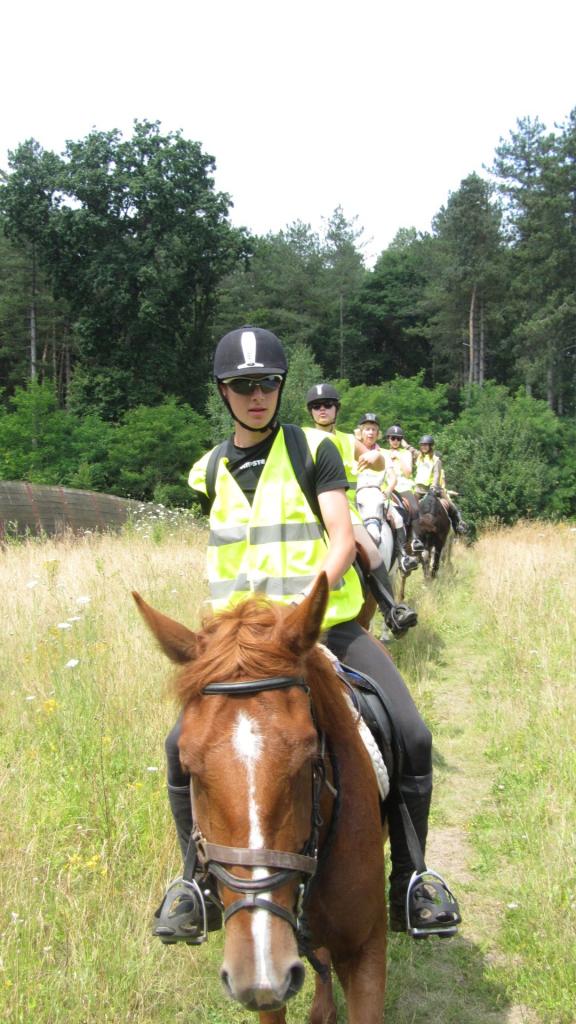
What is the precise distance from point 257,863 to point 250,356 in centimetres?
189

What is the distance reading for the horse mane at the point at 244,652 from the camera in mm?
2041

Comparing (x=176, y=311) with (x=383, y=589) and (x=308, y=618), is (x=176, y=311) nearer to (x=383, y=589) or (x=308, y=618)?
(x=383, y=589)

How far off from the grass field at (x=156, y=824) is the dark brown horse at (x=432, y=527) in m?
5.62

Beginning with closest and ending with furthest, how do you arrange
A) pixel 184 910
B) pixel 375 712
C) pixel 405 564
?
pixel 184 910, pixel 375 712, pixel 405 564

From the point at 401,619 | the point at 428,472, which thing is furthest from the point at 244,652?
the point at 428,472

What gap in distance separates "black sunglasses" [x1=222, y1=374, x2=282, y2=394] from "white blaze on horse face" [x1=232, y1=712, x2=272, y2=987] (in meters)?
1.49

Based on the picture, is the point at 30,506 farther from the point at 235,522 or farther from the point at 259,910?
the point at 259,910

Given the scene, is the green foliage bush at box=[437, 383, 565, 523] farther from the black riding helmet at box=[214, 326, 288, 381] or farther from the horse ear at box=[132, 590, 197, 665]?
the horse ear at box=[132, 590, 197, 665]

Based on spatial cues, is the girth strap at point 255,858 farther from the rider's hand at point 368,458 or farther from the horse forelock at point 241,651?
the rider's hand at point 368,458

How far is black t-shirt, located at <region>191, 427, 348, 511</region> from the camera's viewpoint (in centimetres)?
301

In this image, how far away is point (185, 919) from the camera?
2686 millimetres

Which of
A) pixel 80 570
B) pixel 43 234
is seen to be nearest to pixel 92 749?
pixel 80 570

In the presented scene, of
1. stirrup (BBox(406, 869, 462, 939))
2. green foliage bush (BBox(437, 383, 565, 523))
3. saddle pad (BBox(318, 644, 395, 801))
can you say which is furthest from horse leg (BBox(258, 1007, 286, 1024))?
green foliage bush (BBox(437, 383, 565, 523))

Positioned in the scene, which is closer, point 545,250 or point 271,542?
point 271,542
